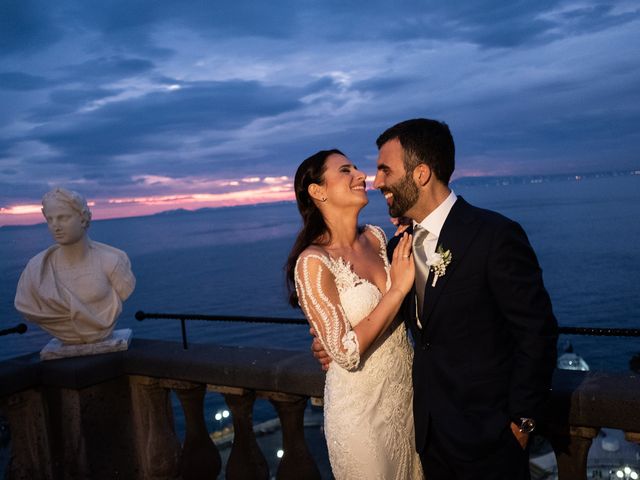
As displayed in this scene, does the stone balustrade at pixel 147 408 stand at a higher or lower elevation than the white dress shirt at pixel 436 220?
lower

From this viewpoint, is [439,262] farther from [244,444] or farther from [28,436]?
[28,436]

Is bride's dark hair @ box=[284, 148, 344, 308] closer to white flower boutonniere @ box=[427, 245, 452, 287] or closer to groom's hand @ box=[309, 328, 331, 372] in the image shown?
groom's hand @ box=[309, 328, 331, 372]

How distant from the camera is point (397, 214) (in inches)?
108

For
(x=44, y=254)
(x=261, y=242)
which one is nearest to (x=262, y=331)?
(x=44, y=254)

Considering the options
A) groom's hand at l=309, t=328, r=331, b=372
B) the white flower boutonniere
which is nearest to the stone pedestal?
groom's hand at l=309, t=328, r=331, b=372

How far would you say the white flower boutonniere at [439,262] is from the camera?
242 centimetres

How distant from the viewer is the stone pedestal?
4.20 m

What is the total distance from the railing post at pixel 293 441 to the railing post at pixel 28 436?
195cm

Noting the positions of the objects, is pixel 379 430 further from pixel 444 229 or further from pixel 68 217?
pixel 68 217

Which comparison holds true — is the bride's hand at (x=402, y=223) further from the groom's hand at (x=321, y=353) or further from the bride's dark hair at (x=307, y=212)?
the groom's hand at (x=321, y=353)

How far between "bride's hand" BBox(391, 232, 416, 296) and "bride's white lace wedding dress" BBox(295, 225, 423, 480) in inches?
12.6

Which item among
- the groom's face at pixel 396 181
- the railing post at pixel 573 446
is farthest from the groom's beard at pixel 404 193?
the railing post at pixel 573 446

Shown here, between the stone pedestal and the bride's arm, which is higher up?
the bride's arm

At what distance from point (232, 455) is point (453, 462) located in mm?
2011
